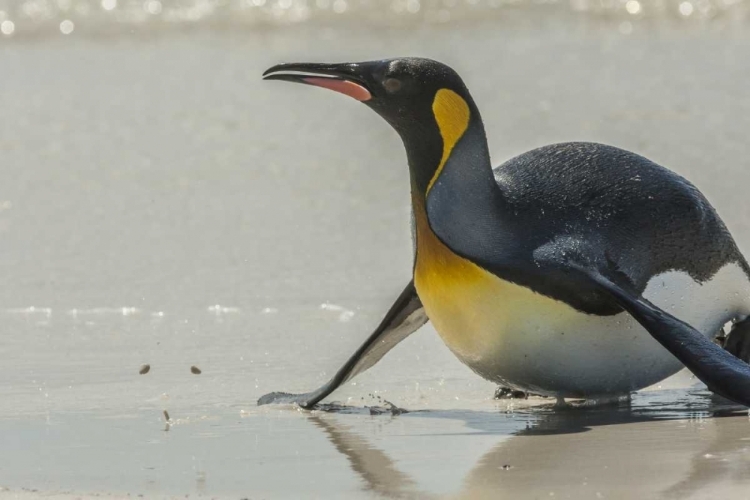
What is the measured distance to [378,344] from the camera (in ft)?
18.4

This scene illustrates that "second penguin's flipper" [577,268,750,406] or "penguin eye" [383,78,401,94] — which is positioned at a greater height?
"penguin eye" [383,78,401,94]

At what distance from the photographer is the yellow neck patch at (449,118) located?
5.09 meters

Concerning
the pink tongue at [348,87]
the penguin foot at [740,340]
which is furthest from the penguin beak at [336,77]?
the penguin foot at [740,340]

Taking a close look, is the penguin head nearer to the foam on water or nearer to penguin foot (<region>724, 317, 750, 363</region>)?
penguin foot (<region>724, 317, 750, 363</region>)

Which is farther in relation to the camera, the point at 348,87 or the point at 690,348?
the point at 348,87

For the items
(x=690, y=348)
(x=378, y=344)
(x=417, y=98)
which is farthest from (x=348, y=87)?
(x=690, y=348)

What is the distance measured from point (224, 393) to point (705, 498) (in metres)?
2.34

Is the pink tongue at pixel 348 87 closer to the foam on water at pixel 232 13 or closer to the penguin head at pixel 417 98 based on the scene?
the penguin head at pixel 417 98

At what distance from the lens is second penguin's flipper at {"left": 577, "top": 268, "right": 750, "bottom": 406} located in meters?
4.51

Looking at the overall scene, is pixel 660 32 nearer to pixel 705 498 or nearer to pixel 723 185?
pixel 723 185

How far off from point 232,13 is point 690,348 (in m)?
16.4

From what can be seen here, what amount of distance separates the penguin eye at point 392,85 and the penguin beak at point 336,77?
0.07 metres

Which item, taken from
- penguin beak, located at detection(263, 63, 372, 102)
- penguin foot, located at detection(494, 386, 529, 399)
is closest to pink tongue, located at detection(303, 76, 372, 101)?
penguin beak, located at detection(263, 63, 372, 102)

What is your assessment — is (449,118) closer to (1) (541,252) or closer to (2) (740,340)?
(1) (541,252)
